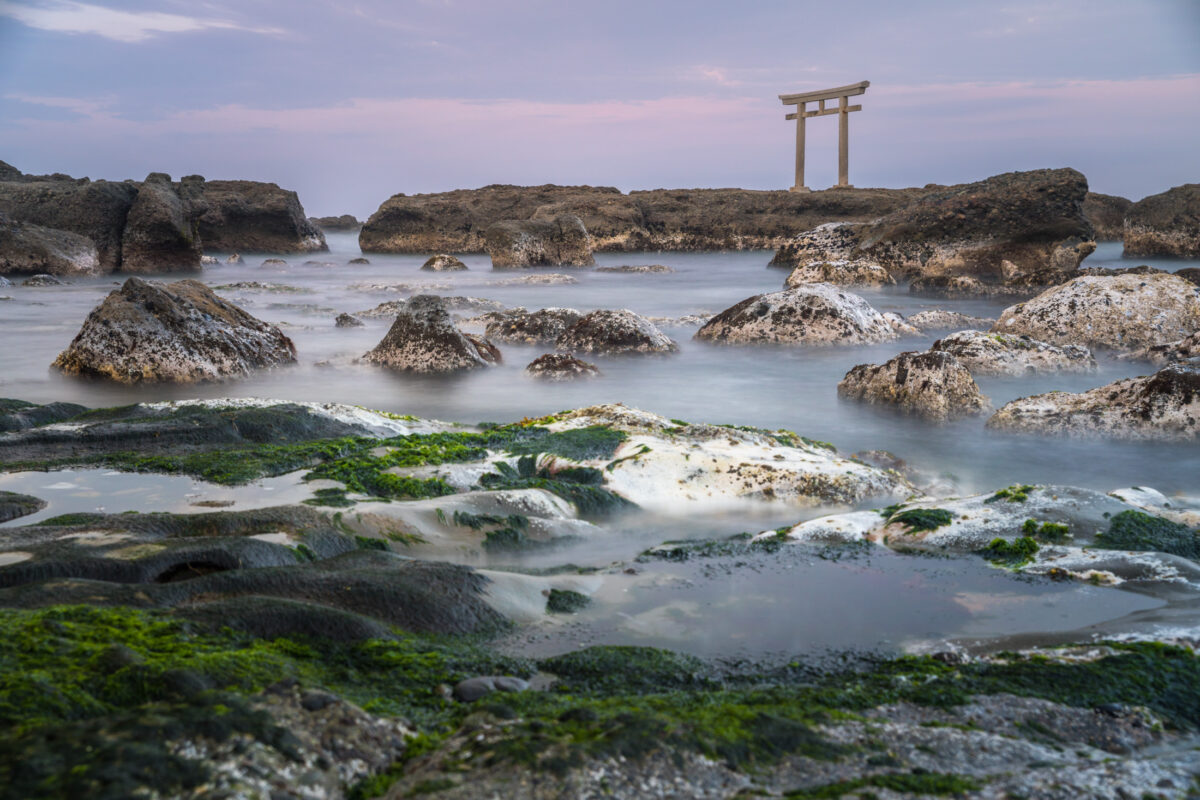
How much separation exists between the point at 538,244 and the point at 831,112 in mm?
18010

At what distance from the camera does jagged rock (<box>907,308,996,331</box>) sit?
479 inches

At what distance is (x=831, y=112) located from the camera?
3694 centimetres

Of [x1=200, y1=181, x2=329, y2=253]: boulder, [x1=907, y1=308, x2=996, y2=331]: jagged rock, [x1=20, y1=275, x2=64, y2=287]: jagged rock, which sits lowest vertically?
[x1=907, y1=308, x2=996, y2=331]: jagged rock

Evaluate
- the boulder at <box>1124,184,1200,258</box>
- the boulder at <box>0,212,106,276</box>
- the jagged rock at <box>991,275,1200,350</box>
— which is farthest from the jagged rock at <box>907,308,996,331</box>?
the boulder at <box>0,212,106,276</box>

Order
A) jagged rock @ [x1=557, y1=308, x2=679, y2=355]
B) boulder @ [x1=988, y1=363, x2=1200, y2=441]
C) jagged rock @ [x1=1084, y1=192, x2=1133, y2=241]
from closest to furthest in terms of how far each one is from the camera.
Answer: boulder @ [x1=988, y1=363, x2=1200, y2=441] < jagged rock @ [x1=557, y1=308, x2=679, y2=355] < jagged rock @ [x1=1084, y1=192, x2=1133, y2=241]

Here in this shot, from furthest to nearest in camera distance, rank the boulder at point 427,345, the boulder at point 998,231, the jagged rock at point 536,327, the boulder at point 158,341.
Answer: the boulder at point 998,231, the jagged rock at point 536,327, the boulder at point 427,345, the boulder at point 158,341

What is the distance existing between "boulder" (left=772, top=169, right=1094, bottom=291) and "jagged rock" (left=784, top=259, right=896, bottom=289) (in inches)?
45.8

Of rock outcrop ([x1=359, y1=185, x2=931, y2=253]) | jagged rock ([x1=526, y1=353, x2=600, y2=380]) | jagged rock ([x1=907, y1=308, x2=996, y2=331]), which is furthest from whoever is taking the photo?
rock outcrop ([x1=359, y1=185, x2=931, y2=253])

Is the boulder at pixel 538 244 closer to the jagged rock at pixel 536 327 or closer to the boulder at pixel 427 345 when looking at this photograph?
the jagged rock at pixel 536 327

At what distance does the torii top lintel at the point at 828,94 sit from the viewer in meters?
35.8

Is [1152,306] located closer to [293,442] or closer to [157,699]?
[293,442]

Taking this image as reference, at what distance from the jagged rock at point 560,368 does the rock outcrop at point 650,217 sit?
79.9ft

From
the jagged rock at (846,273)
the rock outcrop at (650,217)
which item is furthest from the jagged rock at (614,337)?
the rock outcrop at (650,217)

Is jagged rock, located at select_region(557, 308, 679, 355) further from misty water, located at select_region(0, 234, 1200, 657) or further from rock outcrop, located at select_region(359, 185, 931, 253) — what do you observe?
rock outcrop, located at select_region(359, 185, 931, 253)
